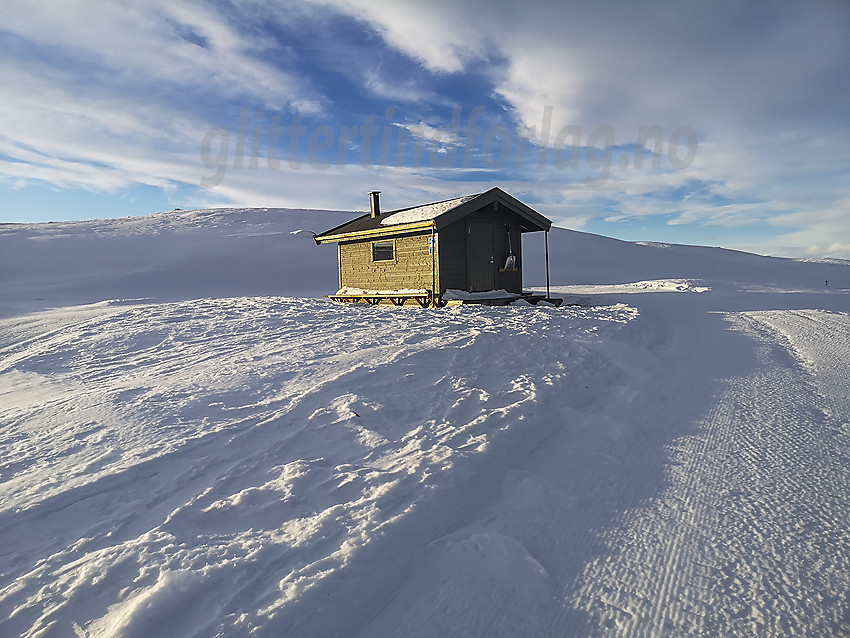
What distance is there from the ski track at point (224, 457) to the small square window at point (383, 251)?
326 inches

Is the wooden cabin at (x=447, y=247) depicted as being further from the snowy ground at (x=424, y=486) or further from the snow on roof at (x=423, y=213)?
the snowy ground at (x=424, y=486)

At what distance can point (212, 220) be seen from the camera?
186ft

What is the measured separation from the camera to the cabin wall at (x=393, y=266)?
1625 cm

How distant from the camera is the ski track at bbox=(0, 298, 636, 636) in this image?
3180 mm

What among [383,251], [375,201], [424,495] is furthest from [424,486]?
[375,201]

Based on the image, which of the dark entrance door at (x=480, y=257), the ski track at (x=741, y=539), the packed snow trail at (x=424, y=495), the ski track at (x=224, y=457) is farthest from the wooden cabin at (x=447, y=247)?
the ski track at (x=741, y=539)

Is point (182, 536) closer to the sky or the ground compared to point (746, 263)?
closer to the ground

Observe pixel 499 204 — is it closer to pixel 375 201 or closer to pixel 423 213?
pixel 423 213

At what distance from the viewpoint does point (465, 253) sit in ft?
53.7

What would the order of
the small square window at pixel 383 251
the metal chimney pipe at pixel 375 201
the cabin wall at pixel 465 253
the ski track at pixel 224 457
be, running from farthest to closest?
the metal chimney pipe at pixel 375 201, the small square window at pixel 383 251, the cabin wall at pixel 465 253, the ski track at pixel 224 457

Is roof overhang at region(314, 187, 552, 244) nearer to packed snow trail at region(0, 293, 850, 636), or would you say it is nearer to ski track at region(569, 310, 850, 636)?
packed snow trail at region(0, 293, 850, 636)

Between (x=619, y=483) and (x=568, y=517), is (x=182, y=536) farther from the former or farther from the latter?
(x=619, y=483)

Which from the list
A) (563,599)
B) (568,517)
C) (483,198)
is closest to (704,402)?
(568,517)

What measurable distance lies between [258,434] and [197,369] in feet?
9.17
